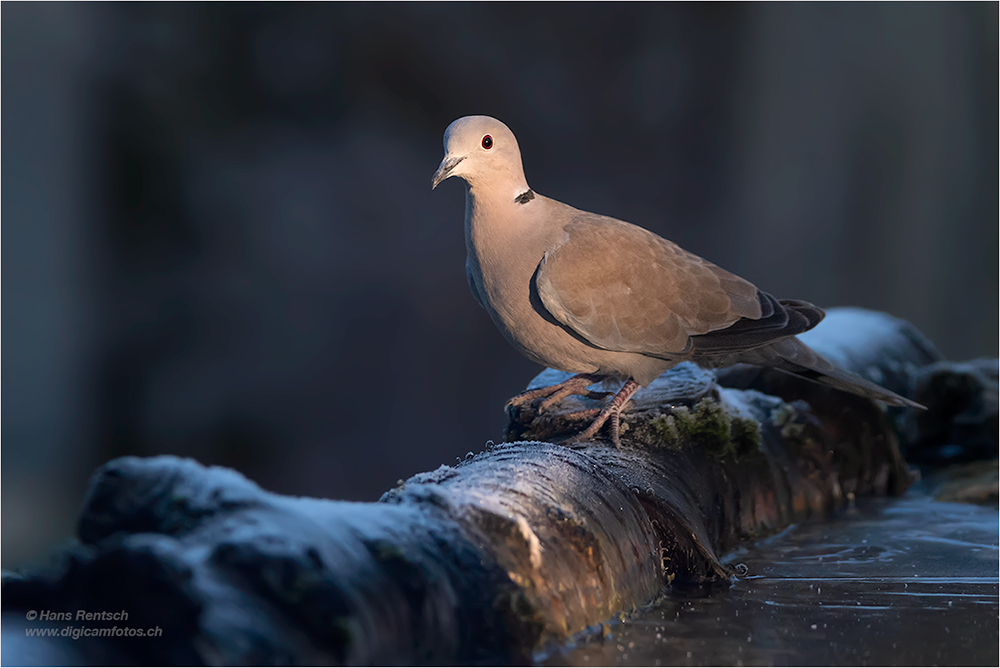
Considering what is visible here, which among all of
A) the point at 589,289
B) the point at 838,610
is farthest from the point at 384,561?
the point at 589,289

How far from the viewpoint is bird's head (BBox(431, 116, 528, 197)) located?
8.66ft

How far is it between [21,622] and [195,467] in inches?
15.9

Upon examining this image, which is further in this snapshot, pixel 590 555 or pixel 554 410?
pixel 554 410

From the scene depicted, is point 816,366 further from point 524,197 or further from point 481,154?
point 481,154

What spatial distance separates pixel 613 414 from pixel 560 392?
27 cm

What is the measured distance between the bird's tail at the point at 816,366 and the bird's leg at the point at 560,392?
1.78 ft

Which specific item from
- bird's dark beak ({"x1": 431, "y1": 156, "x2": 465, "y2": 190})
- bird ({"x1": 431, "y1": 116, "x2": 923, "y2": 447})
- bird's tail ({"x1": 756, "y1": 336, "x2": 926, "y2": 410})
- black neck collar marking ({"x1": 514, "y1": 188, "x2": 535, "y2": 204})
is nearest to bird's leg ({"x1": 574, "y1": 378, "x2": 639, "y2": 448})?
bird ({"x1": 431, "y1": 116, "x2": 923, "y2": 447})

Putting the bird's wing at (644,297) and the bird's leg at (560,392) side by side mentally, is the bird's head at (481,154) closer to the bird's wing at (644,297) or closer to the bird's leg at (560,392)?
the bird's wing at (644,297)

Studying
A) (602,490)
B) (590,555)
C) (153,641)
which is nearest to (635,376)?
(602,490)

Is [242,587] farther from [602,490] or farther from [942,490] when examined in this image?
[942,490]

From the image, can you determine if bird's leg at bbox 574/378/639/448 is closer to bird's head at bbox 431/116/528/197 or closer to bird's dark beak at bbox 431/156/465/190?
bird's head at bbox 431/116/528/197

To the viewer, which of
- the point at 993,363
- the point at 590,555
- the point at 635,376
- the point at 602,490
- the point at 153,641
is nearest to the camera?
the point at 153,641

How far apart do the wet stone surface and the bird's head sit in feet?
4.10

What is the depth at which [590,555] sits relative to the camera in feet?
6.48
